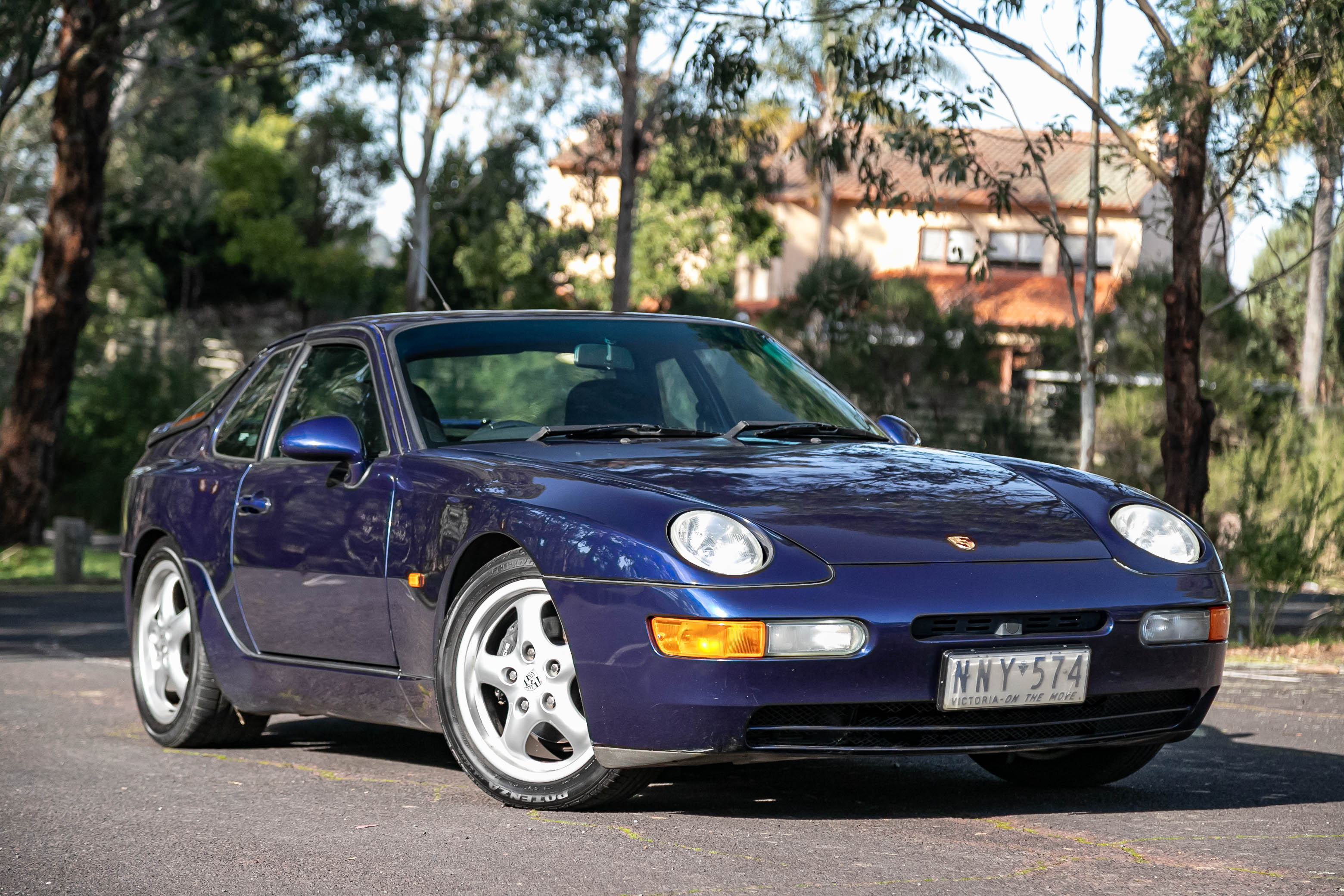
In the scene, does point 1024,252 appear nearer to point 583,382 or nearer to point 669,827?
point 583,382

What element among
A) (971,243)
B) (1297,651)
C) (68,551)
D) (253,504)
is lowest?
(68,551)

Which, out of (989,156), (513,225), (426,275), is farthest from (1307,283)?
(426,275)

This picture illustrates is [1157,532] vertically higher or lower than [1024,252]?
lower

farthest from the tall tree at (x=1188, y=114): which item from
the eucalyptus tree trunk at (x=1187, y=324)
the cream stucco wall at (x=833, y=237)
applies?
the cream stucco wall at (x=833, y=237)

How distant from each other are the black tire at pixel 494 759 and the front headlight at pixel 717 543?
0.46 meters

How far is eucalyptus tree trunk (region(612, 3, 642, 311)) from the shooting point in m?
22.9

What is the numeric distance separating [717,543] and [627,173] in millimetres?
19706

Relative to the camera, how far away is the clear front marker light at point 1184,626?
451 cm

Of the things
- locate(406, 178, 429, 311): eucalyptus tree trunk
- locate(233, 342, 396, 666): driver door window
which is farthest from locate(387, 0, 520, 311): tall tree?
locate(233, 342, 396, 666): driver door window

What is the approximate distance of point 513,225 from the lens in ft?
142

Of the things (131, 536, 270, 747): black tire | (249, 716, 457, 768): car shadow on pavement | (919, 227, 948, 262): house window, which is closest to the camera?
(249, 716, 457, 768): car shadow on pavement

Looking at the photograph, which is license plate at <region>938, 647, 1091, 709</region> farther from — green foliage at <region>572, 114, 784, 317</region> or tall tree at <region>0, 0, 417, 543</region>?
green foliage at <region>572, 114, 784, 317</region>

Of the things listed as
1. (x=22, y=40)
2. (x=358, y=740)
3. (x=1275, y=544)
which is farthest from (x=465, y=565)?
(x=22, y=40)

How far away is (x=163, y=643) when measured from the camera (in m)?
6.53
